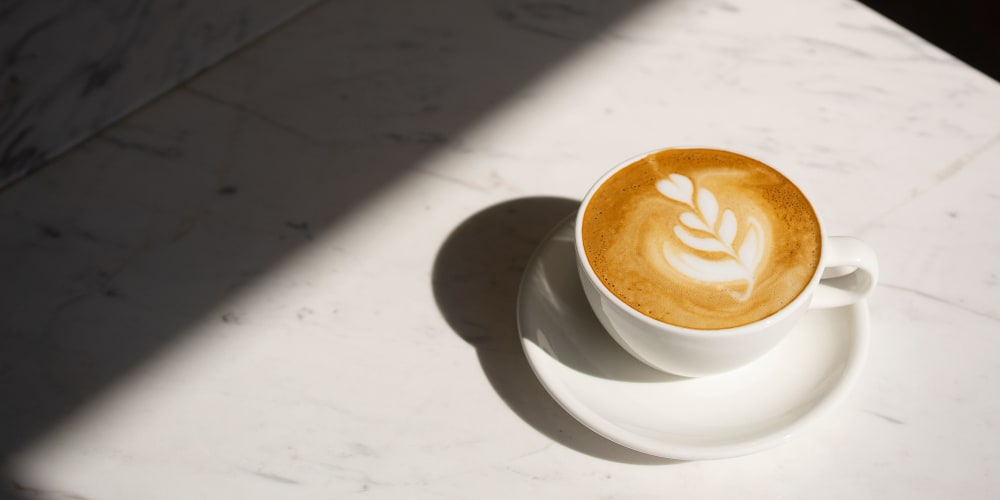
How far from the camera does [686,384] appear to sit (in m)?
0.64

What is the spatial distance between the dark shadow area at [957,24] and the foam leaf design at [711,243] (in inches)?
51.1

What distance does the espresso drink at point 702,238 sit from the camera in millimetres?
585

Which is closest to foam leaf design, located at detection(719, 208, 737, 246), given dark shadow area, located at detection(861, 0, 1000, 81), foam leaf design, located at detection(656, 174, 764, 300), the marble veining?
foam leaf design, located at detection(656, 174, 764, 300)

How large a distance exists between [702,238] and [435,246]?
0.84ft

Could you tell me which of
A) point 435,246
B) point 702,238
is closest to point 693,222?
point 702,238

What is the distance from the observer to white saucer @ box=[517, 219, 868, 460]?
581 mm

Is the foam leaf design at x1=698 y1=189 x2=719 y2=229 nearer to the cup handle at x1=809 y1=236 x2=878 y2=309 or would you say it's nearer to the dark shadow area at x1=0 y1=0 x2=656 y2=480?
the cup handle at x1=809 y1=236 x2=878 y2=309

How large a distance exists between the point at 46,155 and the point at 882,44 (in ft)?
2.89

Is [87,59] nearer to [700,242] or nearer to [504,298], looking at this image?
[504,298]

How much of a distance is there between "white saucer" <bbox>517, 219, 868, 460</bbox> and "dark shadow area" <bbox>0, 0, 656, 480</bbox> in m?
0.05

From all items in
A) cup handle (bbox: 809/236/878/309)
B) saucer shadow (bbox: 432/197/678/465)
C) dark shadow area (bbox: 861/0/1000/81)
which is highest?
cup handle (bbox: 809/236/878/309)

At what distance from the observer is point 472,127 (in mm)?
889

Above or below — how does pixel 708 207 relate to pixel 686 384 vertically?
above

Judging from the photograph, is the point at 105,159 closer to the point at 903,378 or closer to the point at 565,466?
the point at 565,466
